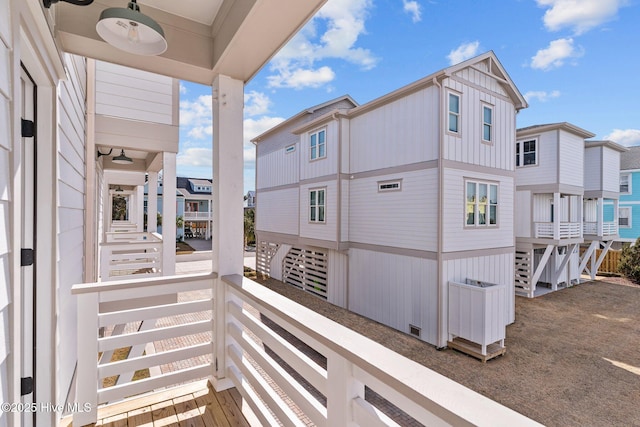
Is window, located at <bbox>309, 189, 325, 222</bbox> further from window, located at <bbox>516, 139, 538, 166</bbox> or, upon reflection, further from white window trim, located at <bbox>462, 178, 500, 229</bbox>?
window, located at <bbox>516, 139, 538, 166</bbox>

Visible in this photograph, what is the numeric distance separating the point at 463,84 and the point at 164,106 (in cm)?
554

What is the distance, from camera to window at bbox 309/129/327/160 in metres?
8.67

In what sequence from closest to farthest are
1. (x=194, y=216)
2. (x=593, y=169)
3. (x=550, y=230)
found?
1. (x=550, y=230)
2. (x=593, y=169)
3. (x=194, y=216)

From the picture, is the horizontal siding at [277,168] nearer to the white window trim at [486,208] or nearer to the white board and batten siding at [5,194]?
the white window trim at [486,208]

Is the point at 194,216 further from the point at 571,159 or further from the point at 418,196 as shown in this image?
the point at 571,159

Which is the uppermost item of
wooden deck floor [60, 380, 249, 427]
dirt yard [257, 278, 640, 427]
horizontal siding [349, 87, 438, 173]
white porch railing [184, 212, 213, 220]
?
horizontal siding [349, 87, 438, 173]

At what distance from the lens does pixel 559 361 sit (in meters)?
5.09

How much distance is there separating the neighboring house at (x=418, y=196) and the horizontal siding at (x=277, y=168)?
4.70ft

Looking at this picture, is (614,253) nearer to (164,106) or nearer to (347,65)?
(347,65)

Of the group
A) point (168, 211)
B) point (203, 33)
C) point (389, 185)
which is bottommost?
point (168, 211)

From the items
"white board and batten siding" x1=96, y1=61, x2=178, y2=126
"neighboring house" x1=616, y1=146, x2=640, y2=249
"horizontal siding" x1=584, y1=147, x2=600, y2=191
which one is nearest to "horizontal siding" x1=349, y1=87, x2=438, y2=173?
"white board and batten siding" x1=96, y1=61, x2=178, y2=126

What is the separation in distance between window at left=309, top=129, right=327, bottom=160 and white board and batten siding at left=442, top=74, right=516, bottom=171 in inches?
140

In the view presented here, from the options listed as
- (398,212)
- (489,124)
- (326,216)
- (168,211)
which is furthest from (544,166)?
(168,211)

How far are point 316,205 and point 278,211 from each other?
9.36 feet
